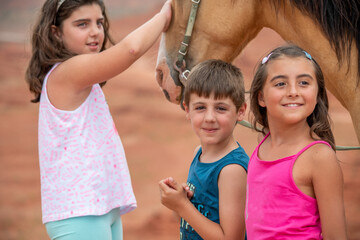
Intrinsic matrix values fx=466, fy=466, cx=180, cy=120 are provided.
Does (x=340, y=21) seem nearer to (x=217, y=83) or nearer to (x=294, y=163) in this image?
(x=217, y=83)

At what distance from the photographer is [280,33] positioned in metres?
2.50

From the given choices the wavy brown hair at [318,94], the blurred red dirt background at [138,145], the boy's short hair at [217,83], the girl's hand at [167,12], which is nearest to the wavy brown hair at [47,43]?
the girl's hand at [167,12]

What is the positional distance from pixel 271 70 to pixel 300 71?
0.11 meters

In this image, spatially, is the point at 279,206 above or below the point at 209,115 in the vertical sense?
below

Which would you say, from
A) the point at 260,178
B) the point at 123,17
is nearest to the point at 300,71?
the point at 260,178

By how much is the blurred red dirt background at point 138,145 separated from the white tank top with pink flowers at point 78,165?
1.01 m

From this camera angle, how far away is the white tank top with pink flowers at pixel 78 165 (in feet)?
6.81

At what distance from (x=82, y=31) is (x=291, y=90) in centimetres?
107

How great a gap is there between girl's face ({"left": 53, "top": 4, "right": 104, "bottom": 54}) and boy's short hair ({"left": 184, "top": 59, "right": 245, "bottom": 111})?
559 mm

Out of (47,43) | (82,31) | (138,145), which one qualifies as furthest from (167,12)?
(138,145)

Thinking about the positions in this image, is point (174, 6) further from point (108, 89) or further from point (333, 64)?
point (108, 89)

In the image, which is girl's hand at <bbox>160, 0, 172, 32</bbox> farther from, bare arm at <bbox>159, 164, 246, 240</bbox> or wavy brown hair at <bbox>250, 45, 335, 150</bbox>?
bare arm at <bbox>159, 164, 246, 240</bbox>

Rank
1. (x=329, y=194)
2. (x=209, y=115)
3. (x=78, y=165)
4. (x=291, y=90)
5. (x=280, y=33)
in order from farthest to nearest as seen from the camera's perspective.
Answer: (x=280, y=33) < (x=78, y=165) < (x=209, y=115) < (x=291, y=90) < (x=329, y=194)

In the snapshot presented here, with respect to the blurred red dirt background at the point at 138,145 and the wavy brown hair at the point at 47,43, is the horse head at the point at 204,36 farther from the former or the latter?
the wavy brown hair at the point at 47,43
